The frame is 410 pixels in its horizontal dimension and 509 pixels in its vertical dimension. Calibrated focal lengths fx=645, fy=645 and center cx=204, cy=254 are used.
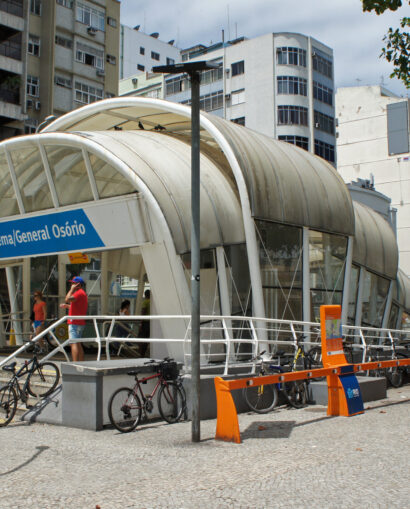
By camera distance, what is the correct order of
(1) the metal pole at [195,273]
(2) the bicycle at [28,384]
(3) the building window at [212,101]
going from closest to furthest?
(1) the metal pole at [195,273]
(2) the bicycle at [28,384]
(3) the building window at [212,101]

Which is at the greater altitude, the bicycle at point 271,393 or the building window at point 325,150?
the building window at point 325,150

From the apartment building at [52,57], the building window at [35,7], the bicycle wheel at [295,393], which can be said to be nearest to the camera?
the bicycle wheel at [295,393]

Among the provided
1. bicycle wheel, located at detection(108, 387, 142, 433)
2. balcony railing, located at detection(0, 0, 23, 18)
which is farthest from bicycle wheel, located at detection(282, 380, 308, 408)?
balcony railing, located at detection(0, 0, 23, 18)

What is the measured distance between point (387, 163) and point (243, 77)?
Result: 51.4ft

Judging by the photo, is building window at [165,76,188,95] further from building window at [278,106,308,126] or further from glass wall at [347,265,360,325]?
glass wall at [347,265,360,325]

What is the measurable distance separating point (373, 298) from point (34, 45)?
31.7m

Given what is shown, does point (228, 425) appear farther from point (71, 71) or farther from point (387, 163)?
point (387, 163)

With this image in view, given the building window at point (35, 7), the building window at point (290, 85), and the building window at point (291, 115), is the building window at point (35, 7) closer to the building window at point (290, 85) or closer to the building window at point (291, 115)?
the building window at point (290, 85)

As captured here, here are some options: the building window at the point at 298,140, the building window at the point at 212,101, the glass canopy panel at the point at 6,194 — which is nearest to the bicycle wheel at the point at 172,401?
the glass canopy panel at the point at 6,194

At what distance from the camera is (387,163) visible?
198ft

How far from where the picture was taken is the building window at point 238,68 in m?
58.4

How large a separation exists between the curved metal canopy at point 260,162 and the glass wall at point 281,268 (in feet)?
1.08

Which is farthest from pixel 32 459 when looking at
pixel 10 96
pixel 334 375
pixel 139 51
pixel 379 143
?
pixel 139 51

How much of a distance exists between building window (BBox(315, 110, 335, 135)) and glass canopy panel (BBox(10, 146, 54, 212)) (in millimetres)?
41701
